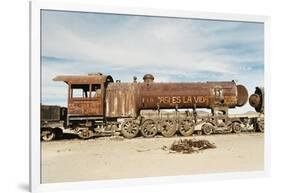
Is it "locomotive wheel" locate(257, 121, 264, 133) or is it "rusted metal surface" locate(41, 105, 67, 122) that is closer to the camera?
"rusted metal surface" locate(41, 105, 67, 122)

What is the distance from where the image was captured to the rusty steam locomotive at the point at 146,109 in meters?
2.41

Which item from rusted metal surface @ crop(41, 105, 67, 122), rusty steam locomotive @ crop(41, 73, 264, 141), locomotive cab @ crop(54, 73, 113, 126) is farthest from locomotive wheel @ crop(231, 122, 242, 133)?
rusted metal surface @ crop(41, 105, 67, 122)

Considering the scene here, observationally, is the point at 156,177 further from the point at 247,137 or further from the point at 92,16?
the point at 92,16

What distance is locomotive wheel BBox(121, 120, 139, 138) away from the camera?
8.19 feet

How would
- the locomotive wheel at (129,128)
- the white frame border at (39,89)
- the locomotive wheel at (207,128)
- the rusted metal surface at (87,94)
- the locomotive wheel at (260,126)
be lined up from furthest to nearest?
the locomotive wheel at (260,126) < the locomotive wheel at (207,128) < the locomotive wheel at (129,128) < the rusted metal surface at (87,94) < the white frame border at (39,89)

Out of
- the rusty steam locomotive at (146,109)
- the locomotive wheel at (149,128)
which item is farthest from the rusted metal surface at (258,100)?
the locomotive wheel at (149,128)

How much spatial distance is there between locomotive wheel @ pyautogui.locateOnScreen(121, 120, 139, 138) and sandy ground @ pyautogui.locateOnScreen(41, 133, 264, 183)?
29 mm

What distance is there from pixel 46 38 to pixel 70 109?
376 millimetres

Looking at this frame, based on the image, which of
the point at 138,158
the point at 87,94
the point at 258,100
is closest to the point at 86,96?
the point at 87,94

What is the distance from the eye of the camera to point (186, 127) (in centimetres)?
260

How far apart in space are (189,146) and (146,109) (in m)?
0.32

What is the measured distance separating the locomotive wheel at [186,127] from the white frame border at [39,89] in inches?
9.4

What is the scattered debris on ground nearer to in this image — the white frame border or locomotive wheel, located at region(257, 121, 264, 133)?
the white frame border

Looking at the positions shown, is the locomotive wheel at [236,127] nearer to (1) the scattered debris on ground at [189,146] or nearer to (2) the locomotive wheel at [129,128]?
(1) the scattered debris on ground at [189,146]
